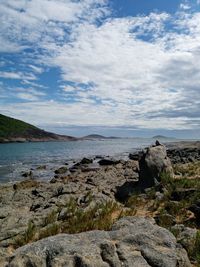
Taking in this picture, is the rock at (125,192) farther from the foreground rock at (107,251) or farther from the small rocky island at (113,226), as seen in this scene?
the foreground rock at (107,251)

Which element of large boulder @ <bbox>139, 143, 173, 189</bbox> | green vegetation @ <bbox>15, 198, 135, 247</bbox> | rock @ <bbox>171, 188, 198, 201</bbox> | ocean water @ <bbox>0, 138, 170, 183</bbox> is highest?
large boulder @ <bbox>139, 143, 173, 189</bbox>

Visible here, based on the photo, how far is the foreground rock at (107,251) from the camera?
700 centimetres

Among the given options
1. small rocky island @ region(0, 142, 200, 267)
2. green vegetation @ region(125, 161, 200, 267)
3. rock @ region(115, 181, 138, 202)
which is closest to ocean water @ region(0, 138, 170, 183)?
rock @ region(115, 181, 138, 202)

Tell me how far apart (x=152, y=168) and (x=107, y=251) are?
48.4ft

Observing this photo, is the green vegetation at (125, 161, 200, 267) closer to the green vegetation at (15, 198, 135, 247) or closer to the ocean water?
the green vegetation at (15, 198, 135, 247)

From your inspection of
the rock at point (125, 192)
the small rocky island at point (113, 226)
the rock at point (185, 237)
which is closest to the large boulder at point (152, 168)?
the small rocky island at point (113, 226)

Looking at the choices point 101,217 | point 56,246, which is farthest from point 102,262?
point 101,217

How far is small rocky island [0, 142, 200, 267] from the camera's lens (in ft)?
23.9

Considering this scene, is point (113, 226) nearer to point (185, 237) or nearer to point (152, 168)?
point (185, 237)

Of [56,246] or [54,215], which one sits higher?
[56,246]

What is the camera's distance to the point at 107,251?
7445 millimetres

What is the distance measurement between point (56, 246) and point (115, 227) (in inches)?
92.9

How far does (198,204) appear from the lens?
14.6 metres

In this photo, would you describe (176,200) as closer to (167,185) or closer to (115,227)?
(167,185)
